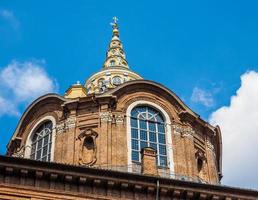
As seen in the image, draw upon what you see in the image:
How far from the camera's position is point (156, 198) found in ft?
84.4

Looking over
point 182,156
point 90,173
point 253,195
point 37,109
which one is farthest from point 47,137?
point 253,195

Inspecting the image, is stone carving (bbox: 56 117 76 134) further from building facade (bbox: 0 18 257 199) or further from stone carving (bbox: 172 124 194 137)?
stone carving (bbox: 172 124 194 137)

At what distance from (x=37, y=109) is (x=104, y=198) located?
14140 millimetres

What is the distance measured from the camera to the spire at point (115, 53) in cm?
4556

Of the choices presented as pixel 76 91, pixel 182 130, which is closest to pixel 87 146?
pixel 76 91

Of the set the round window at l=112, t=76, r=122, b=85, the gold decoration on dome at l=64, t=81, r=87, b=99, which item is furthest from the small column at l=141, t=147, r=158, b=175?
the round window at l=112, t=76, r=122, b=85

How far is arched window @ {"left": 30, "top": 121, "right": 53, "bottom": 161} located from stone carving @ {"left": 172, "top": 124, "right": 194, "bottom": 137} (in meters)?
7.32

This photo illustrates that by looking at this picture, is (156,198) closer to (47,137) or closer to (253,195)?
(253,195)

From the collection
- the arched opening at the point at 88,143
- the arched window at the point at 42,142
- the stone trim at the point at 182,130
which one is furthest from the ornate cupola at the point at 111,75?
the stone trim at the point at 182,130

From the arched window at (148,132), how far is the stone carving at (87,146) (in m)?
2.16

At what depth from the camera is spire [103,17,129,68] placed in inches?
1794

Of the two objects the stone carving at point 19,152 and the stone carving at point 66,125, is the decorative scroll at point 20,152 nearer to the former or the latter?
the stone carving at point 19,152

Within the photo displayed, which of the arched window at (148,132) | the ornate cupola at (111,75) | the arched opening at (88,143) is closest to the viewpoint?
the arched window at (148,132)

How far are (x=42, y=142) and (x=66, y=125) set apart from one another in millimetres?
1901
